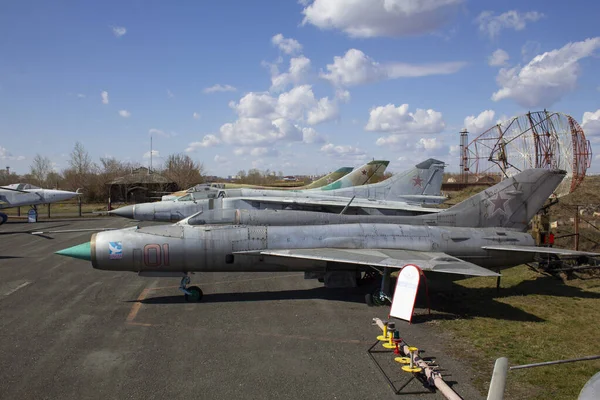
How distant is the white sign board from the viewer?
8711 mm

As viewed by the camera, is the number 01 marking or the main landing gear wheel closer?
the main landing gear wheel

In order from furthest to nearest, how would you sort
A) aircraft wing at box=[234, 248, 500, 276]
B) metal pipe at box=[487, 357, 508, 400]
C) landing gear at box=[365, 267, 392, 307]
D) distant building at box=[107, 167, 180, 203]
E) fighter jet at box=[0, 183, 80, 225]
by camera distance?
distant building at box=[107, 167, 180, 203] → fighter jet at box=[0, 183, 80, 225] → landing gear at box=[365, 267, 392, 307] → aircraft wing at box=[234, 248, 500, 276] → metal pipe at box=[487, 357, 508, 400]

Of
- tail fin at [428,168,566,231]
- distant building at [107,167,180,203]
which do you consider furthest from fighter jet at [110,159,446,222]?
distant building at [107,167,180,203]

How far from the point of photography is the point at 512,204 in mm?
14133

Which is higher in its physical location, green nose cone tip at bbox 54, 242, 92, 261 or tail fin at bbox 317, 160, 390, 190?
tail fin at bbox 317, 160, 390, 190

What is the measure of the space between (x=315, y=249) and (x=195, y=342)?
4733mm

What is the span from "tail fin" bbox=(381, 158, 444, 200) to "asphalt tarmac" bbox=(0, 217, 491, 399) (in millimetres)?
13505

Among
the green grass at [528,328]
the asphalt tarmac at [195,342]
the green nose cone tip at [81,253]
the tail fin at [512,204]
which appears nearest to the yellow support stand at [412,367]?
the asphalt tarmac at [195,342]

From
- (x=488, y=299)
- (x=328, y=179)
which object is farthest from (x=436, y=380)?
(x=328, y=179)

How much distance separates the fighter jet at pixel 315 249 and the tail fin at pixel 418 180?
1179 cm

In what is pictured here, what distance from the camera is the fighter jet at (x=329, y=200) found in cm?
2103

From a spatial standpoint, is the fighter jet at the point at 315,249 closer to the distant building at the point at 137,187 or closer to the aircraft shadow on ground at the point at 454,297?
the aircraft shadow on ground at the point at 454,297

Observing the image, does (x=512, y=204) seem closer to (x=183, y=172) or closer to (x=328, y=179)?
(x=328, y=179)

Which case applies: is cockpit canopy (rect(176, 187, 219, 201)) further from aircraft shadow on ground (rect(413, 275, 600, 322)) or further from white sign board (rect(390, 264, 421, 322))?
white sign board (rect(390, 264, 421, 322))
